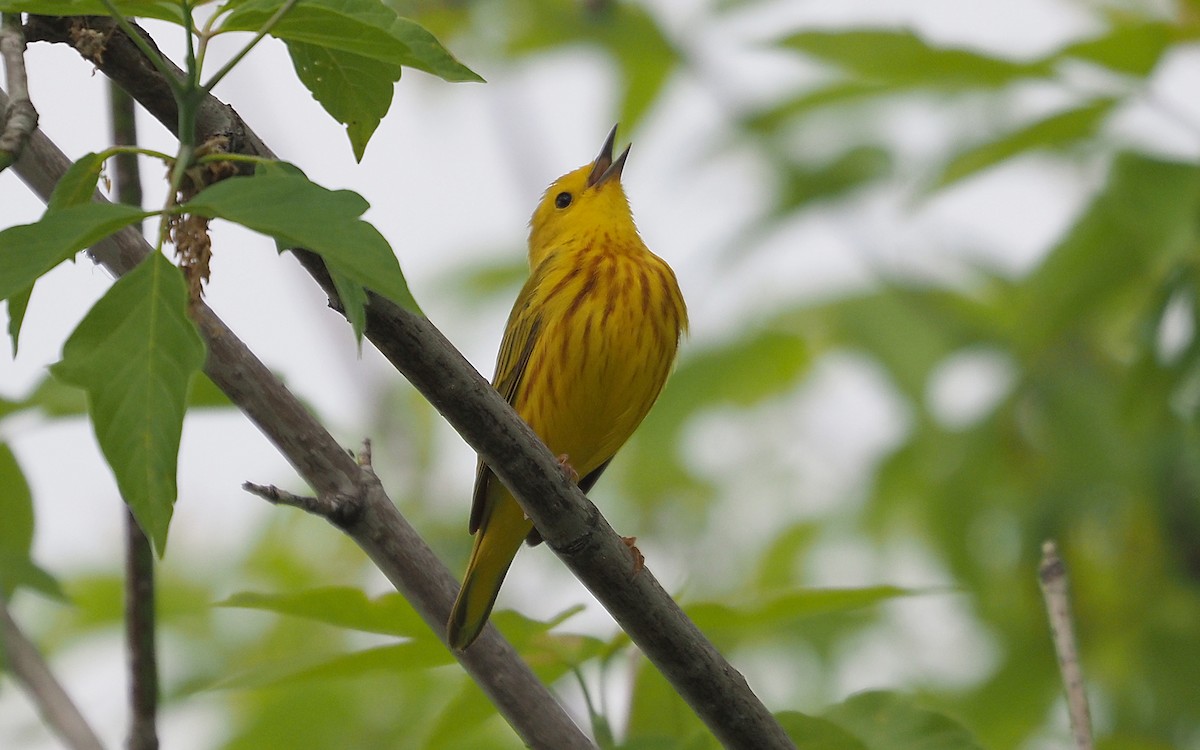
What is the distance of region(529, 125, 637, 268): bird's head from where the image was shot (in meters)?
4.79

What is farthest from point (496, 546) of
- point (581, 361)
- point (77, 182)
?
point (77, 182)

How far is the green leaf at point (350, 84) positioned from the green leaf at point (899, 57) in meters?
2.24

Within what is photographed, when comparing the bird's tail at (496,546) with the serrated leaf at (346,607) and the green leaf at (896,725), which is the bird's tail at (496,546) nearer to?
the serrated leaf at (346,607)

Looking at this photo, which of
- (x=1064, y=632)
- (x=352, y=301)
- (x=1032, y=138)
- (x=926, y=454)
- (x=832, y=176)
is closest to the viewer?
(x=352, y=301)

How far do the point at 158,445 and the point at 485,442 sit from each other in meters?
0.63

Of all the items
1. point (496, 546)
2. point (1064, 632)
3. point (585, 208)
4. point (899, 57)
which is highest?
point (585, 208)

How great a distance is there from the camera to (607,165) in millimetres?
5266

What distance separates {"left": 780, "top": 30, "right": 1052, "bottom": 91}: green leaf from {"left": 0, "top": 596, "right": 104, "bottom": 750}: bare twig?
2.51m

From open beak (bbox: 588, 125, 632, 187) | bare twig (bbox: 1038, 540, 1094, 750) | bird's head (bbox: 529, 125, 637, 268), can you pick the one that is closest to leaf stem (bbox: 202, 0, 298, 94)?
bare twig (bbox: 1038, 540, 1094, 750)

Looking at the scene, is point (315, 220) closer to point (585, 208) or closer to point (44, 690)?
point (44, 690)

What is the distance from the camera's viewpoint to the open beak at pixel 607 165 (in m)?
5.14

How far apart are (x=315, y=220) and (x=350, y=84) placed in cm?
→ 42

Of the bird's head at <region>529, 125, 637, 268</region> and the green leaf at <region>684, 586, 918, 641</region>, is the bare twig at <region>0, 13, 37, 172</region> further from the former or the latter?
the bird's head at <region>529, 125, 637, 268</region>

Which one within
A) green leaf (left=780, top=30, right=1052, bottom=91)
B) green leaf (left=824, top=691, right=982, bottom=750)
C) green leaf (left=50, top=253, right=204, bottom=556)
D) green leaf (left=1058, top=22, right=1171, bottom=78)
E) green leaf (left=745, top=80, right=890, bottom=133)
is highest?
green leaf (left=745, top=80, right=890, bottom=133)
